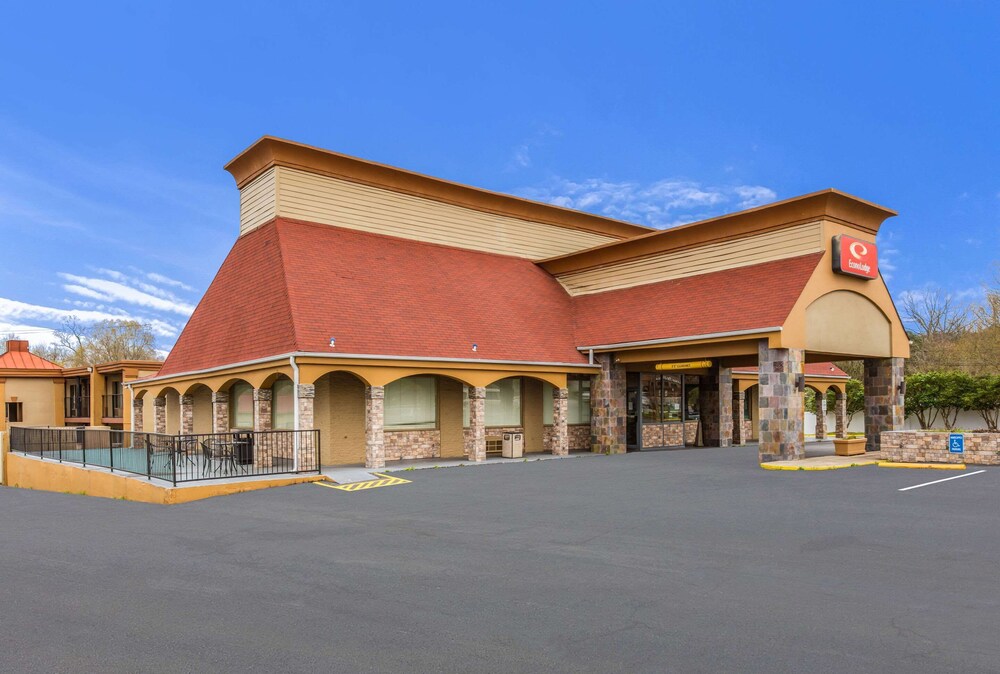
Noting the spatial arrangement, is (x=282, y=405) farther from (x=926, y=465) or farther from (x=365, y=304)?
(x=926, y=465)

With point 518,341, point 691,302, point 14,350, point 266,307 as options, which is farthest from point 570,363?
point 14,350

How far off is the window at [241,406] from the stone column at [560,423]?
9900mm

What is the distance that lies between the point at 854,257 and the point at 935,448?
5888mm

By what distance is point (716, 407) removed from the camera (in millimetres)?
28734

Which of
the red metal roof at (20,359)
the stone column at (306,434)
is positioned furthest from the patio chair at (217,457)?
the red metal roof at (20,359)

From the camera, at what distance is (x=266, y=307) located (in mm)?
21078

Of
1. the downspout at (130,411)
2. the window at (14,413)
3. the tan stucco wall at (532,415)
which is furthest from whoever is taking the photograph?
the window at (14,413)

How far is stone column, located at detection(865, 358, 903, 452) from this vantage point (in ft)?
78.6

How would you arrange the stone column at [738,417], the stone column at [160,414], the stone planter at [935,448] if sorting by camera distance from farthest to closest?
the stone column at [738,417]
the stone column at [160,414]
the stone planter at [935,448]

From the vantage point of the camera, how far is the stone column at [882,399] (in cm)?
2395

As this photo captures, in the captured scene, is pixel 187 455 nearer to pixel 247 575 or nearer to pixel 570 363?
pixel 247 575

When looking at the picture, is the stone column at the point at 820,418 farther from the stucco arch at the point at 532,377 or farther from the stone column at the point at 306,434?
the stone column at the point at 306,434

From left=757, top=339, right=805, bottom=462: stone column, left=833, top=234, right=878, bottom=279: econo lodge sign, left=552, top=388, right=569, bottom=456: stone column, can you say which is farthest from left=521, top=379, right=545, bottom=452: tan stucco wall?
left=833, top=234, right=878, bottom=279: econo lodge sign

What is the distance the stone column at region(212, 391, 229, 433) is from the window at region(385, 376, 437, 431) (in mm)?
5433
